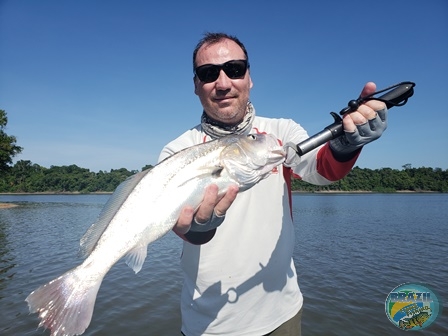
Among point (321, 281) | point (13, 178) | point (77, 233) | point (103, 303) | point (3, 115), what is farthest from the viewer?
point (13, 178)

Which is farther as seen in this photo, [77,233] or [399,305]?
[77,233]

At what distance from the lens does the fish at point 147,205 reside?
2.34m

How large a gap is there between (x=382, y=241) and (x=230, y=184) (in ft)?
63.5

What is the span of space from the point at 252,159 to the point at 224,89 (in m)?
0.96

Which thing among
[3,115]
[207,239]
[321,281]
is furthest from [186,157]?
[3,115]

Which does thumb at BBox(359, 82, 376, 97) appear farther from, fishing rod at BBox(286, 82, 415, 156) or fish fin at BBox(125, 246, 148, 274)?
fish fin at BBox(125, 246, 148, 274)

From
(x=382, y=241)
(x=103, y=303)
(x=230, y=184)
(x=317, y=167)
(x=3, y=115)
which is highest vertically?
(x=3, y=115)

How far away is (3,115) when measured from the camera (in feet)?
165

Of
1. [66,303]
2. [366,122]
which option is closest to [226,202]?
[366,122]

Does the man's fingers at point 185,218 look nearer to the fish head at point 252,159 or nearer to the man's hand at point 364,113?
the fish head at point 252,159

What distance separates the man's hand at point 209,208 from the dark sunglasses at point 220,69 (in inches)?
52.8

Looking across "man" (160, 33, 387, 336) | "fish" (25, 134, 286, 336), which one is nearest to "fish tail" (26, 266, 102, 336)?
"fish" (25, 134, 286, 336)

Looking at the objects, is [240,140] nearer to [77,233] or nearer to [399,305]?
[399,305]

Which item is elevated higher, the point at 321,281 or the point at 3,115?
the point at 3,115
